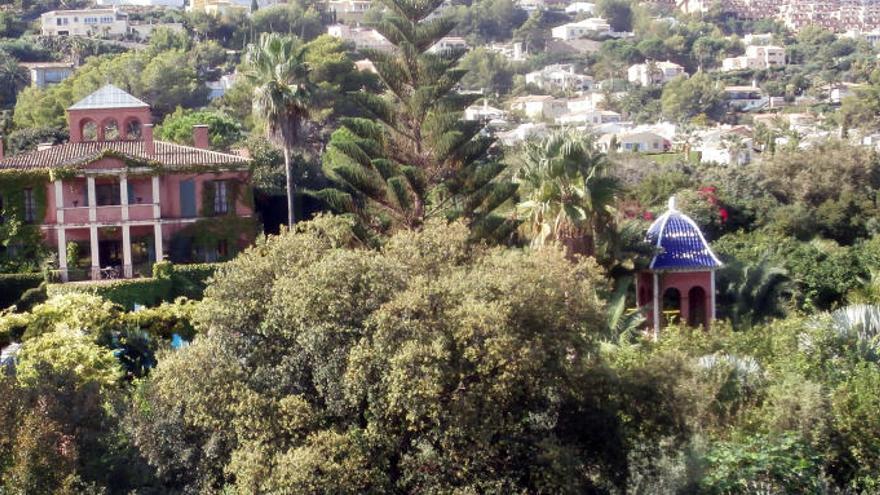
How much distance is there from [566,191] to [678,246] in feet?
11.3

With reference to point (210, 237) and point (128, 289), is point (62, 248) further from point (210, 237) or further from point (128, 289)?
point (210, 237)

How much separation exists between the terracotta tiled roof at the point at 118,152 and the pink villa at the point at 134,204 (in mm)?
22

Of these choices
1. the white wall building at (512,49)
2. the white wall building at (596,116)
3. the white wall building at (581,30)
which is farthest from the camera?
the white wall building at (581,30)

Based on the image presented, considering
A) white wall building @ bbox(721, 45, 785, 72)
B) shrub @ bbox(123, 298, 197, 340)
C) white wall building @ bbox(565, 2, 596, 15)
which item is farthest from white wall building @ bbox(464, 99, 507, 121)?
white wall building @ bbox(565, 2, 596, 15)

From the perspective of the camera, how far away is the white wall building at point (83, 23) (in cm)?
9750

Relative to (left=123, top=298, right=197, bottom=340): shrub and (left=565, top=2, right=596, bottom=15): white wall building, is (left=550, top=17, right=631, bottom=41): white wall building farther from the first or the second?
(left=123, top=298, right=197, bottom=340): shrub

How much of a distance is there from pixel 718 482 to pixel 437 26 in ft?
52.2

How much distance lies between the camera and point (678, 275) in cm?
2598

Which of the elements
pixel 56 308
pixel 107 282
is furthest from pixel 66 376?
pixel 107 282

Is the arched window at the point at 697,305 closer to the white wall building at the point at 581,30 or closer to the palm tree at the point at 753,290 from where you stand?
the palm tree at the point at 753,290

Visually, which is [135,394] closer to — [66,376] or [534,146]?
[66,376]

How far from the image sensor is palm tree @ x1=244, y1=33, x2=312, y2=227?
29.3 meters

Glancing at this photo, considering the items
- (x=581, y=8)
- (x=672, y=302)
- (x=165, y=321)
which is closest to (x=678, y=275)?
(x=672, y=302)

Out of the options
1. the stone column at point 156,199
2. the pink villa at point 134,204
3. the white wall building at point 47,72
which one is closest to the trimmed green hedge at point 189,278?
the pink villa at point 134,204
